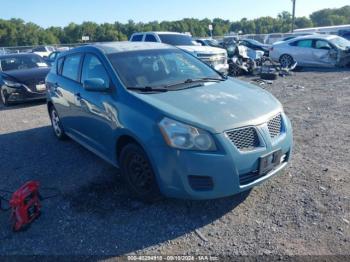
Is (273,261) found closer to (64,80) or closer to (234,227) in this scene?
(234,227)

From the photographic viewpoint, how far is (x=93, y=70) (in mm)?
4656

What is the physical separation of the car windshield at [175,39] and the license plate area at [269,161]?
1003cm

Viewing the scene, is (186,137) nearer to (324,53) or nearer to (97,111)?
(97,111)

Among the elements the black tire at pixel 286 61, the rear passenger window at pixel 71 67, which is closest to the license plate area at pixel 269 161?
the rear passenger window at pixel 71 67

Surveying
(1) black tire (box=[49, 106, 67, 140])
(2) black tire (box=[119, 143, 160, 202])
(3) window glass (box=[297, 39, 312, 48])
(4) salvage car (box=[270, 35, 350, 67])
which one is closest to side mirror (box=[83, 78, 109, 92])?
(2) black tire (box=[119, 143, 160, 202])

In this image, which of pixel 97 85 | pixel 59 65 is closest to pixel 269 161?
pixel 97 85

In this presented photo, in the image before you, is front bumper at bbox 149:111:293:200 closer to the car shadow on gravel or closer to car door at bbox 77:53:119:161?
the car shadow on gravel

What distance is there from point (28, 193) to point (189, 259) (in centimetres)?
184

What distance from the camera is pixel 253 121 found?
341 centimetres

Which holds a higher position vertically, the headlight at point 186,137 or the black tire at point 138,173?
the headlight at point 186,137

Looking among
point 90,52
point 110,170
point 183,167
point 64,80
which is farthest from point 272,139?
point 64,80

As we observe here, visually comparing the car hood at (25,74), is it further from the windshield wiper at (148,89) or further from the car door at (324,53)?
the car door at (324,53)

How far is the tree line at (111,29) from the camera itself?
62656 millimetres

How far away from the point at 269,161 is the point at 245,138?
1.30ft
